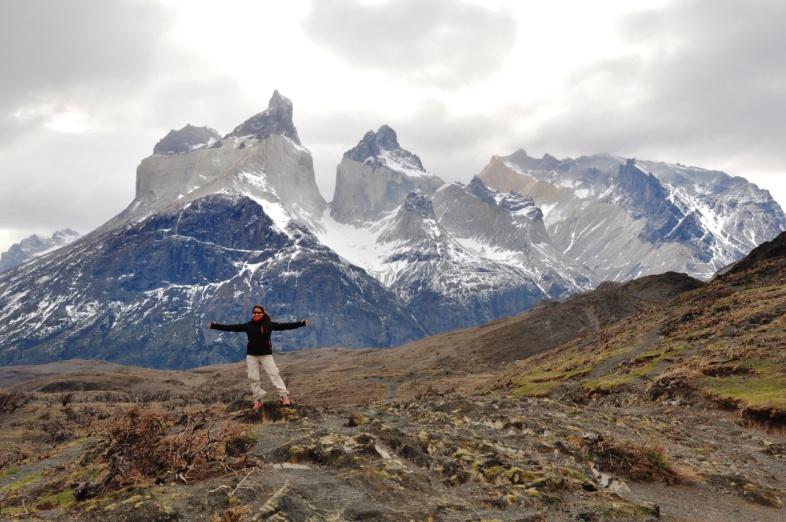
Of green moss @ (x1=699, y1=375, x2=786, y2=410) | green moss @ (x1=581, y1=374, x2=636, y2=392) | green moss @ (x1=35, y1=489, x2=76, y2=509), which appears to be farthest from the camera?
green moss @ (x1=581, y1=374, x2=636, y2=392)

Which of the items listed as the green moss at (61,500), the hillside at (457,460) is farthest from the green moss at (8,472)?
the green moss at (61,500)

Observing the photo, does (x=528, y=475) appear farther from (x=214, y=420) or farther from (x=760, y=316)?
(x=760, y=316)

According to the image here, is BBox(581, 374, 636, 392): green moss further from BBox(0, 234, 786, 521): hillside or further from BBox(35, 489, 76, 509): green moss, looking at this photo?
BBox(35, 489, 76, 509): green moss

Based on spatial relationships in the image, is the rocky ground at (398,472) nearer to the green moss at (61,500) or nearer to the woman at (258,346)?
the green moss at (61,500)

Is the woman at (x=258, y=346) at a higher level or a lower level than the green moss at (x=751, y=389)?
higher

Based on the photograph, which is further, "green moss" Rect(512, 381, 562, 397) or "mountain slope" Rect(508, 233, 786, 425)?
"green moss" Rect(512, 381, 562, 397)

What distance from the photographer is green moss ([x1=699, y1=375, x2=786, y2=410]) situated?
28531 mm

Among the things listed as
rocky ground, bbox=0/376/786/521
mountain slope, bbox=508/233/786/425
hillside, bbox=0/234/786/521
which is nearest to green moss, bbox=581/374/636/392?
mountain slope, bbox=508/233/786/425

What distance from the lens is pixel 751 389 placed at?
103 feet

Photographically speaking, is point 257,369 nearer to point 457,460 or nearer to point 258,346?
point 258,346

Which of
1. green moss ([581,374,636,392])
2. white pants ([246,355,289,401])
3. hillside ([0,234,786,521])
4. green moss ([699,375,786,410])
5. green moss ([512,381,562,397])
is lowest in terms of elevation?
green moss ([512,381,562,397])

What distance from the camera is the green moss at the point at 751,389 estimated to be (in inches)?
1123

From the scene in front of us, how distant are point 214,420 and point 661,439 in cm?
1741

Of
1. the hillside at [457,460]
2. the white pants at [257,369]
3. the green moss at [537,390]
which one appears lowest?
the green moss at [537,390]
